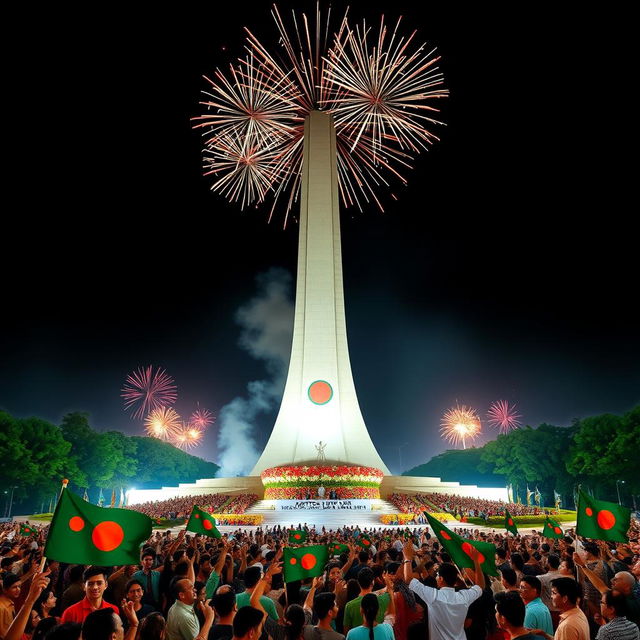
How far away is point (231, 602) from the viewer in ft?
14.3

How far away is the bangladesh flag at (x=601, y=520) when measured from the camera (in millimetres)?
7445

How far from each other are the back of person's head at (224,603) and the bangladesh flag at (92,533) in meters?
1.21

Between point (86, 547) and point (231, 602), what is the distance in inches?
58.4

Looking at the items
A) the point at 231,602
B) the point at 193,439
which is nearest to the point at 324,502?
the point at 231,602

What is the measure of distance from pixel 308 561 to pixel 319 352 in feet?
115

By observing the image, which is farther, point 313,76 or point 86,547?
point 313,76

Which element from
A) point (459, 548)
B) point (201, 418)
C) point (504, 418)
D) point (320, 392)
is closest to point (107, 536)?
point (459, 548)

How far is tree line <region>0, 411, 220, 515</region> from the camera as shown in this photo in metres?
40.0

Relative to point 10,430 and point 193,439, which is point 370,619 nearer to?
point 10,430

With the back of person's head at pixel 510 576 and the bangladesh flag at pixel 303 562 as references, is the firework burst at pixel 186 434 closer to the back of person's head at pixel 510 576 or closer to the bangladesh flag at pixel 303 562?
the bangladesh flag at pixel 303 562

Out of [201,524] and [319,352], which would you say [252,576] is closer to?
[201,524]

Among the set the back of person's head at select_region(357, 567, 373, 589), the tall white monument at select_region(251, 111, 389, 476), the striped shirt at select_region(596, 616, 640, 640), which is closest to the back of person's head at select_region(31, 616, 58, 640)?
the back of person's head at select_region(357, 567, 373, 589)

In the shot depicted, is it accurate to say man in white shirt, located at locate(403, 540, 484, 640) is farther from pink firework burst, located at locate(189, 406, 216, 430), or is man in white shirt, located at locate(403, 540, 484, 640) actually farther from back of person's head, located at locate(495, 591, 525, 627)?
pink firework burst, located at locate(189, 406, 216, 430)

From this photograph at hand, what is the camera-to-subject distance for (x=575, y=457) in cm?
4512
